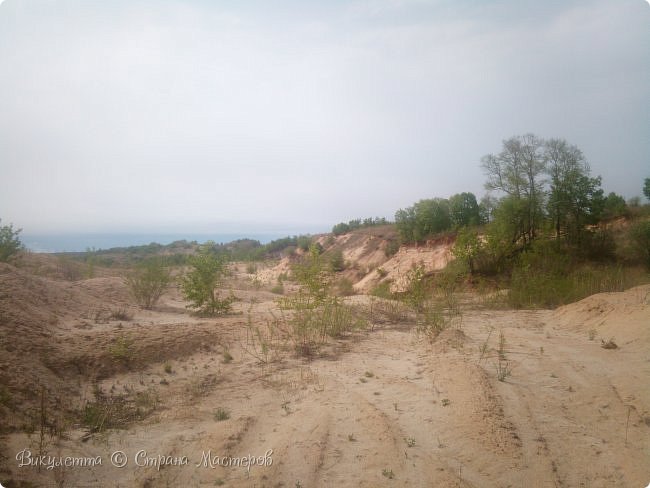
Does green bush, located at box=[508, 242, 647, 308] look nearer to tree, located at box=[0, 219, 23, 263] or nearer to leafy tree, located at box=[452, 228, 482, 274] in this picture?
leafy tree, located at box=[452, 228, 482, 274]

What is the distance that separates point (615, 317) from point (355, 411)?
21.3 feet

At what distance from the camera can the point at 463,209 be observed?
78.0ft

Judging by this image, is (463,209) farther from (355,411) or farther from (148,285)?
(355,411)

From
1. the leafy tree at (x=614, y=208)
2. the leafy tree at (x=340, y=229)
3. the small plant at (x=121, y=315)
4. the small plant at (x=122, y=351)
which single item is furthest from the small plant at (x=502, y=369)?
the leafy tree at (x=340, y=229)

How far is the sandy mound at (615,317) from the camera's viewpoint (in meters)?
6.23

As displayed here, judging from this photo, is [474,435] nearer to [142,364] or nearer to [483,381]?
[483,381]

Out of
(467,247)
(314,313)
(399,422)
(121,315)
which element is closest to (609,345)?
(399,422)

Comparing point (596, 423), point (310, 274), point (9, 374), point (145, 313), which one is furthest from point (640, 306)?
point (145, 313)

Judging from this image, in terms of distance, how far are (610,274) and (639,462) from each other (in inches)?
445

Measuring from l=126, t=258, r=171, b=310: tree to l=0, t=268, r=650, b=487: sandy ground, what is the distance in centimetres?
391

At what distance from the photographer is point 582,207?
1689 centimetres

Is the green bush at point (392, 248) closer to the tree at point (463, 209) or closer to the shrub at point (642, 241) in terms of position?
the tree at point (463, 209)

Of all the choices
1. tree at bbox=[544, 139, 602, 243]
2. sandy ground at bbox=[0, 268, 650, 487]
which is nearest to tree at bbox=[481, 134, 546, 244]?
tree at bbox=[544, 139, 602, 243]

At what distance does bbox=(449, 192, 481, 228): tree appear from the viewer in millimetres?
23422
